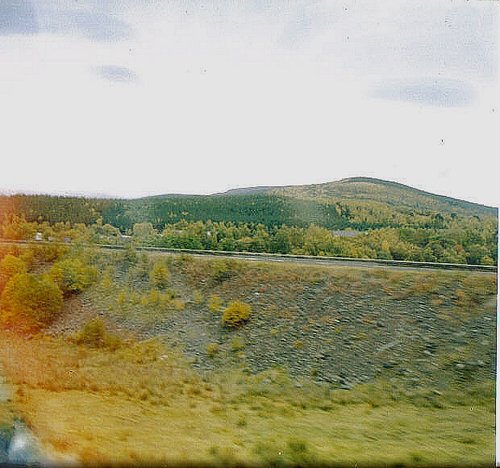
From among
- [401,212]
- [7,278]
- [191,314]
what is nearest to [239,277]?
[191,314]

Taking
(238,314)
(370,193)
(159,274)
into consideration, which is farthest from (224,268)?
(370,193)

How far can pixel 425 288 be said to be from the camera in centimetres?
393

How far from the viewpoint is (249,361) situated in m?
3.88

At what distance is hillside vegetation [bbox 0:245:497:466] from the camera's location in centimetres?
364

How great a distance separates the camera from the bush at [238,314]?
3959 millimetres

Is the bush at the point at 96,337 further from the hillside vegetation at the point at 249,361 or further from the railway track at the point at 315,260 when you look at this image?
the railway track at the point at 315,260

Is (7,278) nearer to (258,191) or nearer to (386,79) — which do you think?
(258,191)

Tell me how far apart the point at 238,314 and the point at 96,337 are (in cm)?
85

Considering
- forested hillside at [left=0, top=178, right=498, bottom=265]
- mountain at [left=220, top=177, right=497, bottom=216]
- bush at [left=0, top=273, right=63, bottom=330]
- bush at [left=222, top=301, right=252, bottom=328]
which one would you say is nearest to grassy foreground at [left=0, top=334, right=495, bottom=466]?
bush at [left=0, top=273, right=63, bottom=330]

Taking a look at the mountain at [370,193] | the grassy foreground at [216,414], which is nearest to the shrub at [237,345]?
the grassy foreground at [216,414]

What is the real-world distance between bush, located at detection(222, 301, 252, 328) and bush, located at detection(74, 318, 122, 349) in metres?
0.66

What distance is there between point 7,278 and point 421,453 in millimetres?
2546

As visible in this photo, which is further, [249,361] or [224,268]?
[224,268]

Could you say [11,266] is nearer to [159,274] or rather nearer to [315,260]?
[159,274]
